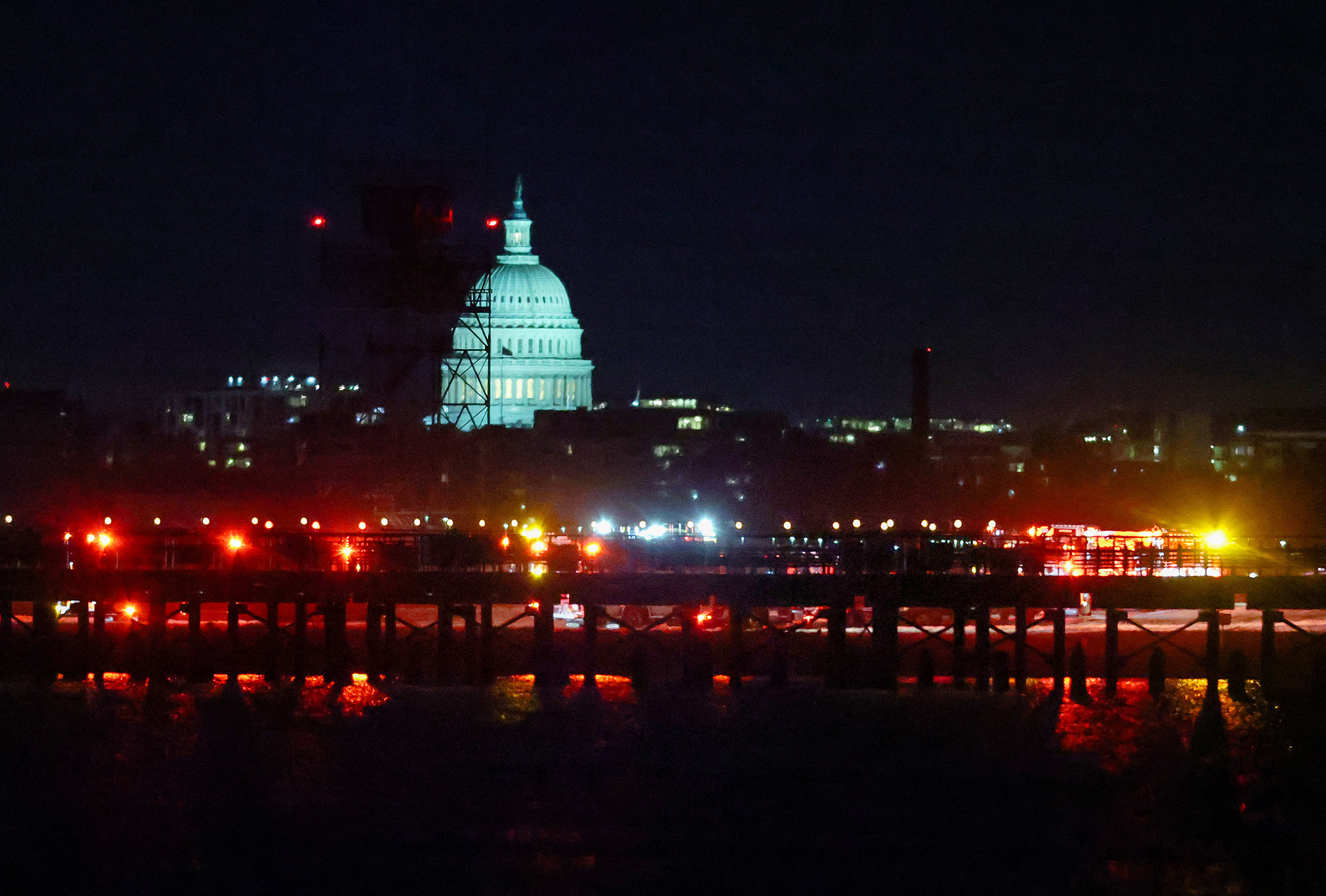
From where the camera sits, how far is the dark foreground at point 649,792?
1432 inches

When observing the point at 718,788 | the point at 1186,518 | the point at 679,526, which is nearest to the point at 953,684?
the point at 718,788

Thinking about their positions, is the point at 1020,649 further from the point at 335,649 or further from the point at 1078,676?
the point at 335,649

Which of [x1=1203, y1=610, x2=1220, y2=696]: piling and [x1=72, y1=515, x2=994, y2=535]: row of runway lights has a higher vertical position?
[x1=72, y1=515, x2=994, y2=535]: row of runway lights

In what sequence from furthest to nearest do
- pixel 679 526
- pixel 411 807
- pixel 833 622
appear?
pixel 679 526 → pixel 833 622 → pixel 411 807

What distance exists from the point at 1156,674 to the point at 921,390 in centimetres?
12108

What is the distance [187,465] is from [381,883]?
4651 inches

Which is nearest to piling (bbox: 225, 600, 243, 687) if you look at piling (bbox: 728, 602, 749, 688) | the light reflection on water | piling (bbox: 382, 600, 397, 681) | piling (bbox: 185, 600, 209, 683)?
the light reflection on water

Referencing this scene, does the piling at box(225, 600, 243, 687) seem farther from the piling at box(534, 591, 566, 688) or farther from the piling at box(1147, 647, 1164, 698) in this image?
the piling at box(1147, 647, 1164, 698)

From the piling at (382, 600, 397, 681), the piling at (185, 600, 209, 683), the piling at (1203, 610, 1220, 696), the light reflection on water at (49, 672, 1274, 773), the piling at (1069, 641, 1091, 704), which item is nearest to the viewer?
the light reflection on water at (49, 672, 1274, 773)

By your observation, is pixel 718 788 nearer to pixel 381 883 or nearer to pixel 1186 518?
pixel 381 883

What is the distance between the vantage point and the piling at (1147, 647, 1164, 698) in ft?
188

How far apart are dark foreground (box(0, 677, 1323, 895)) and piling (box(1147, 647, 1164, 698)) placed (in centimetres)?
72

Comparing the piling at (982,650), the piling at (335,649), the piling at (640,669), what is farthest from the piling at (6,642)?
the piling at (982,650)

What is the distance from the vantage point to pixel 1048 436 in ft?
630
